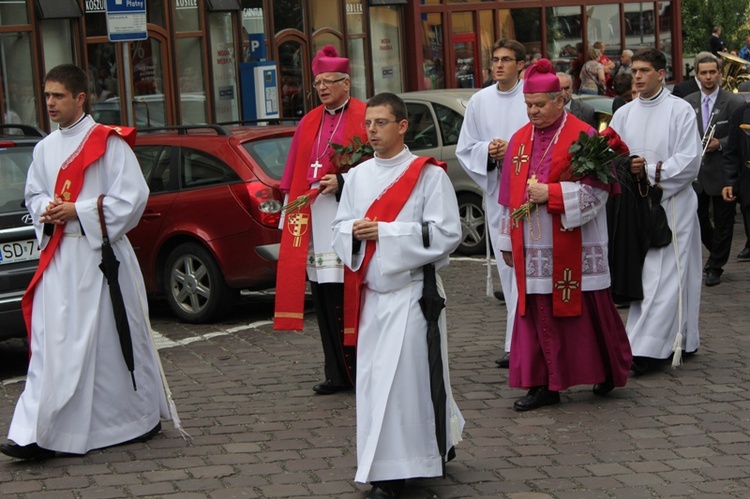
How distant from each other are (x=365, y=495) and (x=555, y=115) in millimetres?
2668

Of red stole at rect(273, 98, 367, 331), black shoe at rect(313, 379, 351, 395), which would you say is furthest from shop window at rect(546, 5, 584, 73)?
black shoe at rect(313, 379, 351, 395)

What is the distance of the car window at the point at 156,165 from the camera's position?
11.8 metres

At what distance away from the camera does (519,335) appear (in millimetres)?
8047

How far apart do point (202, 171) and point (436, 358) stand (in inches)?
222

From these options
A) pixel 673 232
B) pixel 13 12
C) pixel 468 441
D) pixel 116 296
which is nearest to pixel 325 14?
pixel 13 12

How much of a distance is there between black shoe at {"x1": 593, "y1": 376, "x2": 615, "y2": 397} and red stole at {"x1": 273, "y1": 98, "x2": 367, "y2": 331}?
182 centimetres

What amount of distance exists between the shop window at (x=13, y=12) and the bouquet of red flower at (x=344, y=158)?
1247cm

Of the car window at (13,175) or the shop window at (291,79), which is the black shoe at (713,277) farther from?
the shop window at (291,79)

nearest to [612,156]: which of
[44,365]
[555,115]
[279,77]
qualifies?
[555,115]

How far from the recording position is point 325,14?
999 inches

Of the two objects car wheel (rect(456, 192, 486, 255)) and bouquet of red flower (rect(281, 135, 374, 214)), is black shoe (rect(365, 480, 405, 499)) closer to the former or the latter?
bouquet of red flower (rect(281, 135, 374, 214))

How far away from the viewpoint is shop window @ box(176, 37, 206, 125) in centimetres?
Result: 2256

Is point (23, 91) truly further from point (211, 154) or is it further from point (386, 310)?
point (386, 310)

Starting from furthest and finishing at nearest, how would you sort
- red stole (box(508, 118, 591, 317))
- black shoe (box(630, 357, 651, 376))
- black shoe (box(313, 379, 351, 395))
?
black shoe (box(630, 357, 651, 376)), black shoe (box(313, 379, 351, 395)), red stole (box(508, 118, 591, 317))
